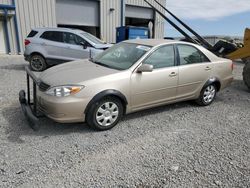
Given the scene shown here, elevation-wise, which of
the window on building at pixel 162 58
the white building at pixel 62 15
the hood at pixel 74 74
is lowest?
the hood at pixel 74 74

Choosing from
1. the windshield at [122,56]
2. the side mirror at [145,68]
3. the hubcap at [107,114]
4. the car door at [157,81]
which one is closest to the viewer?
the hubcap at [107,114]

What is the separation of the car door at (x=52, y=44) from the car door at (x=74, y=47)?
0.19 m

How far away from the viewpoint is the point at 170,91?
436cm

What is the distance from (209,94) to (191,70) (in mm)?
884

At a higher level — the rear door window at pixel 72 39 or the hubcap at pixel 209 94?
the rear door window at pixel 72 39

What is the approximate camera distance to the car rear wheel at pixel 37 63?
825 centimetres

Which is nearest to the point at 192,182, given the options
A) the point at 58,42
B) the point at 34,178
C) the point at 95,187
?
the point at 95,187

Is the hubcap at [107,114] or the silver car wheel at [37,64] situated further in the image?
the silver car wheel at [37,64]

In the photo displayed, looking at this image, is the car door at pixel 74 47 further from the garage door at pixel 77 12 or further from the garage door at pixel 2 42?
Result: the garage door at pixel 77 12

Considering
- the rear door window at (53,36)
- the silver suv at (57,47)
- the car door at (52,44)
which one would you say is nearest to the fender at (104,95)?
the silver suv at (57,47)

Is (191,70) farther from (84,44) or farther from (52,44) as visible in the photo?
(52,44)

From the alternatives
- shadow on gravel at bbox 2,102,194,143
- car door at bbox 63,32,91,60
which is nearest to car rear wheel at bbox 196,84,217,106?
shadow on gravel at bbox 2,102,194,143

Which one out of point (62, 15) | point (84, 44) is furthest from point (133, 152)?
point (62, 15)

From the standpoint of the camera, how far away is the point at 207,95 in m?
5.04
